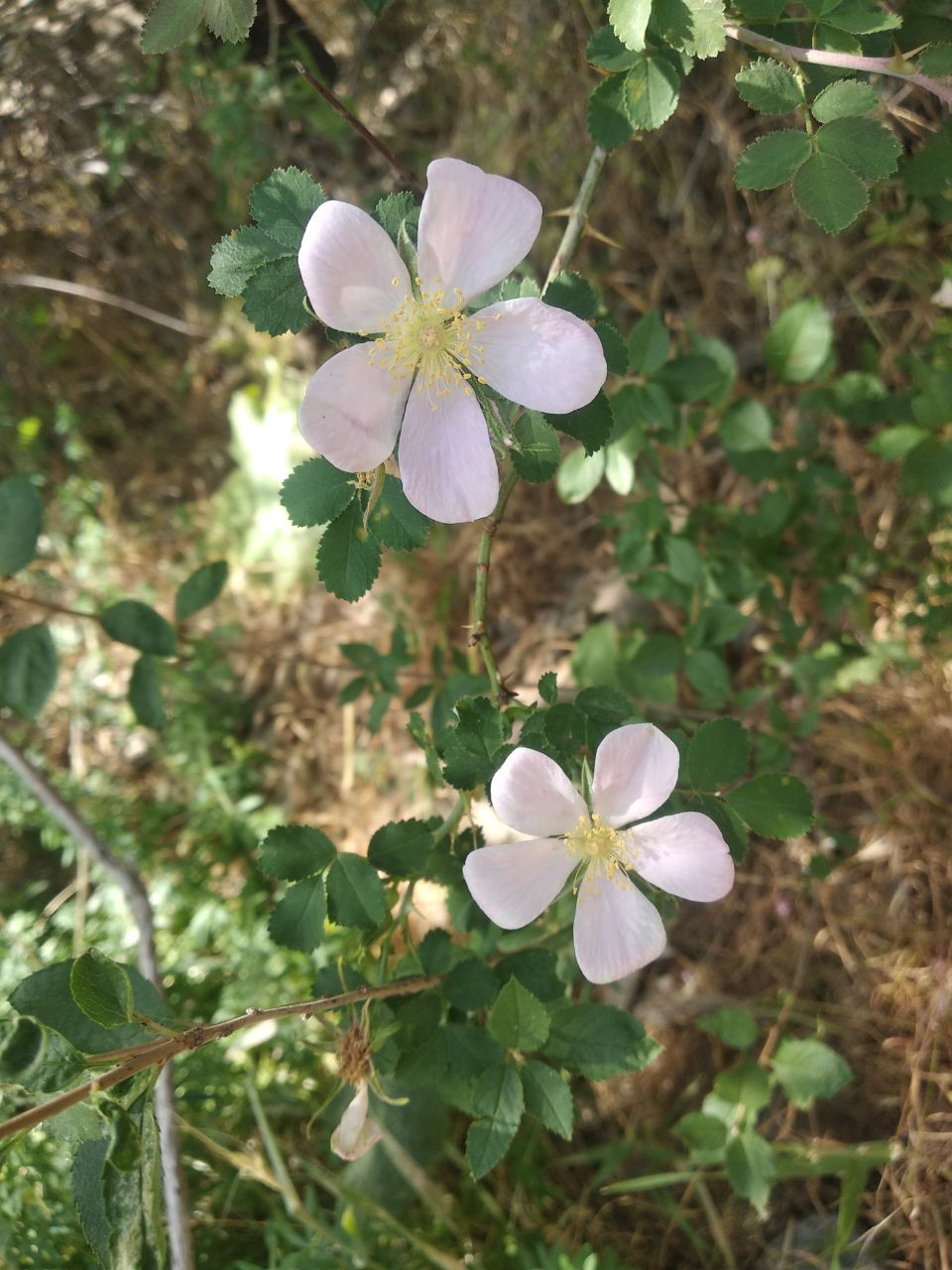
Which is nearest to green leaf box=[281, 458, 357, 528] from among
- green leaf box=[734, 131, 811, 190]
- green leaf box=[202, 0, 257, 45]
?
green leaf box=[202, 0, 257, 45]

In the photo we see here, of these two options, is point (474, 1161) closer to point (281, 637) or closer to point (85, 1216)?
point (85, 1216)

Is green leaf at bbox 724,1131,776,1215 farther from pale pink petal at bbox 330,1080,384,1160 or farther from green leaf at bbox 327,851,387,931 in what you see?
green leaf at bbox 327,851,387,931

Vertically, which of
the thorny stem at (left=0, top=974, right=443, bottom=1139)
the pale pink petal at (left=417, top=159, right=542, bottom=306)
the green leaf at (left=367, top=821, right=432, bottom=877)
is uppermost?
the pale pink petal at (left=417, top=159, right=542, bottom=306)

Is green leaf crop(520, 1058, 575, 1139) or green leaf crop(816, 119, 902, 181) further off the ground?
green leaf crop(816, 119, 902, 181)

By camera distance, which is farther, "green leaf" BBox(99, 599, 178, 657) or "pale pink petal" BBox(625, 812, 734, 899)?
"green leaf" BBox(99, 599, 178, 657)

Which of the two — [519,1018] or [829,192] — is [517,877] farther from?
[829,192]

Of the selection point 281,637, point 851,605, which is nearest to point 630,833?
point 851,605
